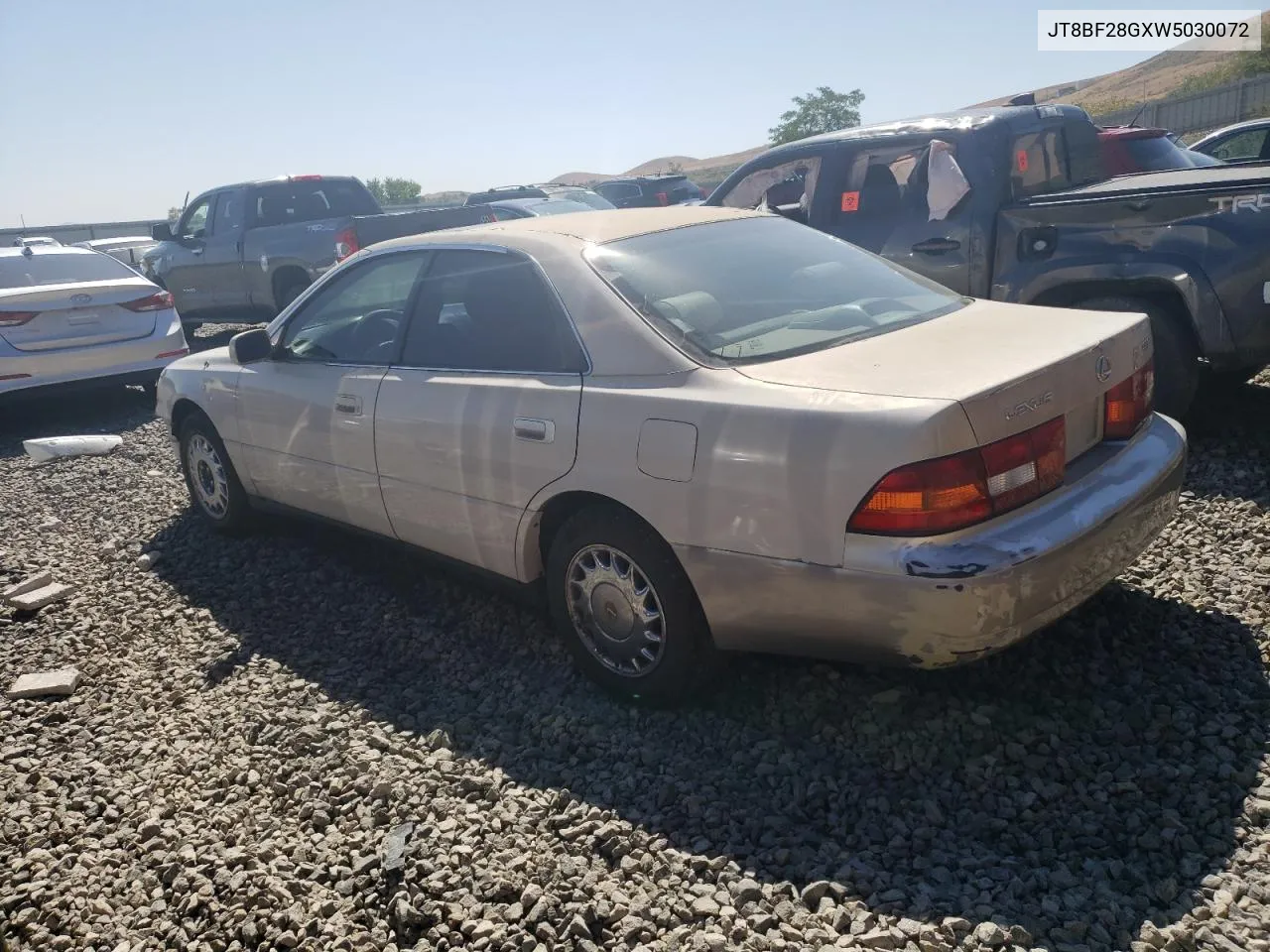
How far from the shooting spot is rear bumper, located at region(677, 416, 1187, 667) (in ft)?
8.79

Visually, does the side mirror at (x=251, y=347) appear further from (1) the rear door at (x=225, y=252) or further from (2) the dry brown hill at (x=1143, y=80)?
(2) the dry brown hill at (x=1143, y=80)

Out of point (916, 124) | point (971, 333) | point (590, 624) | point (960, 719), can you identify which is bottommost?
point (960, 719)

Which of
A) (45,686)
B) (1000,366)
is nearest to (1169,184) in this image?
(1000,366)

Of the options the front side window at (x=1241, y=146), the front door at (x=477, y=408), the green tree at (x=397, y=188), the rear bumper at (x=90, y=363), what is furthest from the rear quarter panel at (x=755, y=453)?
the green tree at (x=397, y=188)

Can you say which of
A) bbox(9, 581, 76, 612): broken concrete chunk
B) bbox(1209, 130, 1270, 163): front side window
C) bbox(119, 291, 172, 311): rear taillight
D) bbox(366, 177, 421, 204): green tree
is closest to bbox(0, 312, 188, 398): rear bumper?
bbox(119, 291, 172, 311): rear taillight

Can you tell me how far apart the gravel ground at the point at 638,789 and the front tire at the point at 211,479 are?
1.10 meters

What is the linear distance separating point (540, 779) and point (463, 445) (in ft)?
4.15

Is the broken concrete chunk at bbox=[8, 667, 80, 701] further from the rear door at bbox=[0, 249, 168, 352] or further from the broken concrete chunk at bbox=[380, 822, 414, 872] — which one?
the rear door at bbox=[0, 249, 168, 352]

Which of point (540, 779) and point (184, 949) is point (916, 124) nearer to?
point (540, 779)

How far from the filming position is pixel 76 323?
28.8ft

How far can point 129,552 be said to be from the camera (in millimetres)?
5703

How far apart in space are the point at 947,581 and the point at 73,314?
844 centimetres

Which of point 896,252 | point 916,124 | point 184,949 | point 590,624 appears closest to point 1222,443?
point 896,252

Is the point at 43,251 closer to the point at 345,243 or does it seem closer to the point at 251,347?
the point at 345,243
